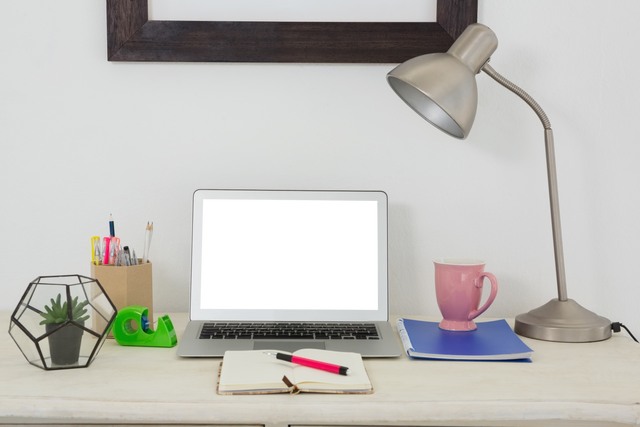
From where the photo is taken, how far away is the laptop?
3.16 feet

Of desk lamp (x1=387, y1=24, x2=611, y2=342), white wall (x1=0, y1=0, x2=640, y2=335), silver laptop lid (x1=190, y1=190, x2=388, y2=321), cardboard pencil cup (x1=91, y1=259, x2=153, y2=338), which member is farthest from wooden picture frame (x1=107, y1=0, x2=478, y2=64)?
cardboard pencil cup (x1=91, y1=259, x2=153, y2=338)

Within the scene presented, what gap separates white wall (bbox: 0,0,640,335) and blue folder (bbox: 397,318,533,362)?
0.18m

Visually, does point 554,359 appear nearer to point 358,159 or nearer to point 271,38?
point 358,159

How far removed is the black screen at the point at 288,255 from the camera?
970 mm

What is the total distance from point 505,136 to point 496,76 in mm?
231

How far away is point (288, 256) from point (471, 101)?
412 mm

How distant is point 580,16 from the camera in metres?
1.10

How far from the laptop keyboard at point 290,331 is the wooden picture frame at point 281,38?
0.52m

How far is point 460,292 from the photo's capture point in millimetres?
930

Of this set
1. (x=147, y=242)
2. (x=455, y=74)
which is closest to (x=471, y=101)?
(x=455, y=74)

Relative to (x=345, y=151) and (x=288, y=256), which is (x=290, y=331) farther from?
(x=345, y=151)

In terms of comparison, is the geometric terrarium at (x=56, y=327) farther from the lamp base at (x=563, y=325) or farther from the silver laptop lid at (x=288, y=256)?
the lamp base at (x=563, y=325)

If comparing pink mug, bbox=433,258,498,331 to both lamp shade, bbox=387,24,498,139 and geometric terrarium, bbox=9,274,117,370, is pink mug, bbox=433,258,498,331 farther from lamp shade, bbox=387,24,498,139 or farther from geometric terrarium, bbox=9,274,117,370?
geometric terrarium, bbox=9,274,117,370

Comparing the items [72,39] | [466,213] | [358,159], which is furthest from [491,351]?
[72,39]
